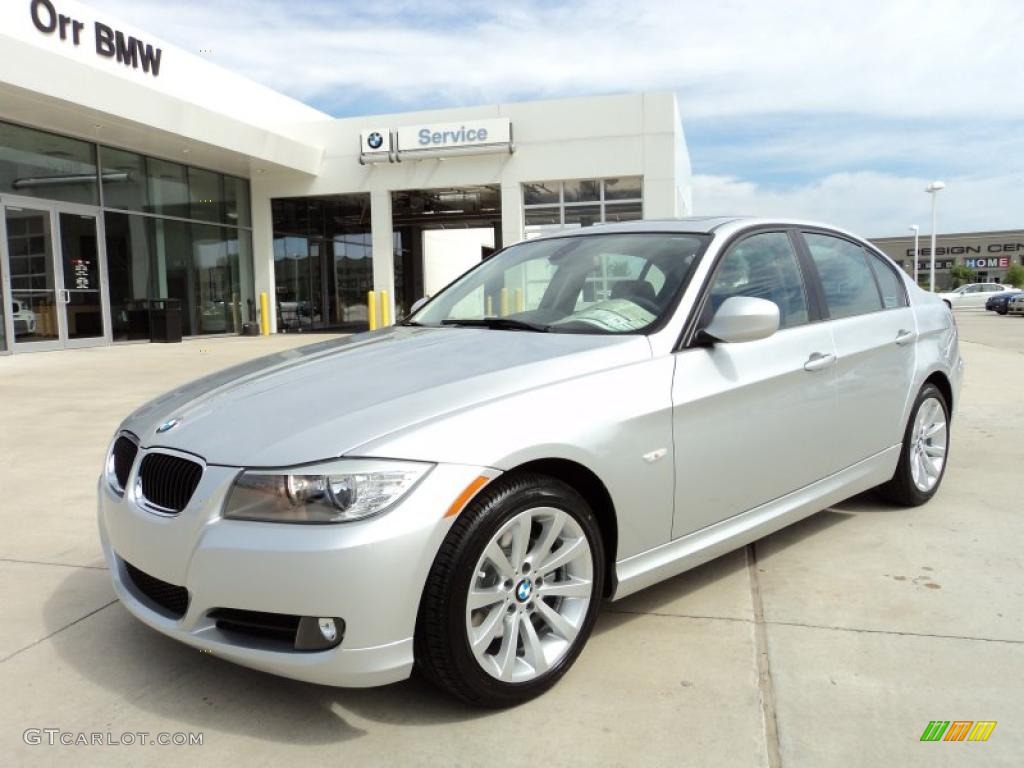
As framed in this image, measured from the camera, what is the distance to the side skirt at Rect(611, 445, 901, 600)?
2.86 m

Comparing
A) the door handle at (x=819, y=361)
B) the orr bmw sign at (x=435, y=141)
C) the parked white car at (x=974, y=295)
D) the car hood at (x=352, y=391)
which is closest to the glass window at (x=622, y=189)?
the orr bmw sign at (x=435, y=141)

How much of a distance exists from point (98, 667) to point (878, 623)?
2854 mm

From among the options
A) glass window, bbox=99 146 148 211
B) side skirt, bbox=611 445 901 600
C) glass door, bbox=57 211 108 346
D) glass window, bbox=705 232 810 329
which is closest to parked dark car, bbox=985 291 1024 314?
glass window, bbox=99 146 148 211

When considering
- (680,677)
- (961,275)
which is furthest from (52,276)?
(961,275)

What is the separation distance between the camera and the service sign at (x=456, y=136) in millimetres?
20078

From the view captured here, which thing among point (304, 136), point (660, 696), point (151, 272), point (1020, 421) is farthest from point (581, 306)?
point (304, 136)

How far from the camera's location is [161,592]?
2582 mm

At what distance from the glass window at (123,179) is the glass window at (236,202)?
3256 mm

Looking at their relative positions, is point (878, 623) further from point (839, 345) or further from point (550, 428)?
point (550, 428)

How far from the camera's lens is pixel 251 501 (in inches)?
89.6

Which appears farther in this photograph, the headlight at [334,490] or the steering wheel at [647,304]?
the steering wheel at [647,304]

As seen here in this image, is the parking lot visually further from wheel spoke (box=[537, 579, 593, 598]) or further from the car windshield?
Result: the car windshield

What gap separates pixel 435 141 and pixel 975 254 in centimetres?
9157

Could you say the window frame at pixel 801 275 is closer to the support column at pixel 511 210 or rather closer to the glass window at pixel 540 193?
the support column at pixel 511 210
